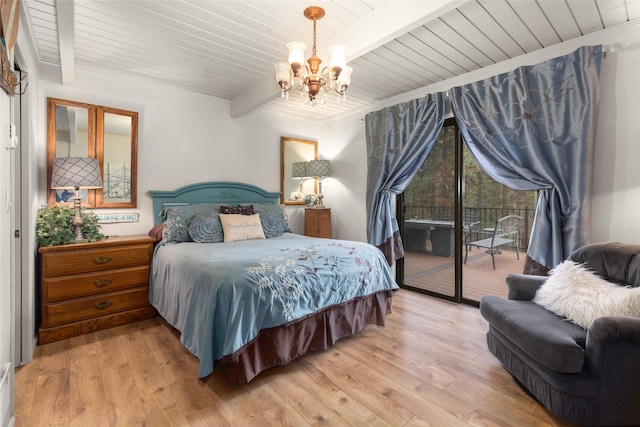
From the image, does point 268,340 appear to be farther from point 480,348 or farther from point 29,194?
point 29,194

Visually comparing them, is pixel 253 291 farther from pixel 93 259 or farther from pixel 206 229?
pixel 93 259

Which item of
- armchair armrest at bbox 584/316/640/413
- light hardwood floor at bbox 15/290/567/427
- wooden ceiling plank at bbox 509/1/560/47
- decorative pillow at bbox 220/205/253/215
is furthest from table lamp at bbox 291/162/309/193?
armchair armrest at bbox 584/316/640/413

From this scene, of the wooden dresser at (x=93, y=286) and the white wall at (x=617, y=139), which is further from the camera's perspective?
the wooden dresser at (x=93, y=286)

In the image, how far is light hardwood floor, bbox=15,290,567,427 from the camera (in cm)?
167

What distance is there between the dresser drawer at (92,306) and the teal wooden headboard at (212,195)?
87 centimetres

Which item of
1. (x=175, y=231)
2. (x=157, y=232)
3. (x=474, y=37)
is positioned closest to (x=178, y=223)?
(x=175, y=231)

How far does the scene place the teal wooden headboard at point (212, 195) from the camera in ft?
11.5

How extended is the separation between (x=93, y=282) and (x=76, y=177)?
36.7 inches

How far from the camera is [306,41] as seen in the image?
255cm

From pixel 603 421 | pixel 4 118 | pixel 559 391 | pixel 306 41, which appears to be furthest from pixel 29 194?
pixel 603 421

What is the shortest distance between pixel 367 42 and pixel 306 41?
556 mm

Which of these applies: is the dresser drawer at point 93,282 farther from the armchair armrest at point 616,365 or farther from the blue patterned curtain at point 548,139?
the blue patterned curtain at point 548,139

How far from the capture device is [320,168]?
14.8 ft

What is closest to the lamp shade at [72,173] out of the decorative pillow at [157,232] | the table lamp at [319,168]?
the decorative pillow at [157,232]
